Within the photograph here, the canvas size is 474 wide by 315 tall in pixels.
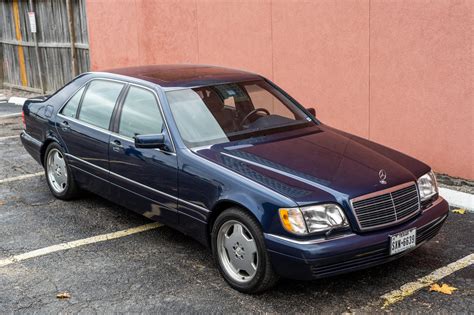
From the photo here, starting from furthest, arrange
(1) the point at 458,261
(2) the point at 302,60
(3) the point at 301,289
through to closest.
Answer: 1. (2) the point at 302,60
2. (1) the point at 458,261
3. (3) the point at 301,289

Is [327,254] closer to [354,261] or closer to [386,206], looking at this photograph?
[354,261]

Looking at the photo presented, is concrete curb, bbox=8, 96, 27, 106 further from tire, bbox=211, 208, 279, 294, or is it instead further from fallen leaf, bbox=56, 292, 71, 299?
tire, bbox=211, 208, 279, 294

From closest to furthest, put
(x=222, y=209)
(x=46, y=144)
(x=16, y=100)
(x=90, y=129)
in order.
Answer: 1. (x=222, y=209)
2. (x=90, y=129)
3. (x=46, y=144)
4. (x=16, y=100)

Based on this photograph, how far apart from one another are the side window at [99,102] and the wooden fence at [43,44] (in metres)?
7.95

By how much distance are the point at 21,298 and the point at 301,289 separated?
209cm

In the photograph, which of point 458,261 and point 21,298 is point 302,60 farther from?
point 21,298

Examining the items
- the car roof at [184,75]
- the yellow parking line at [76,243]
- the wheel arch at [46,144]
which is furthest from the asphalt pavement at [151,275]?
the car roof at [184,75]

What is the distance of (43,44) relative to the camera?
1512 cm


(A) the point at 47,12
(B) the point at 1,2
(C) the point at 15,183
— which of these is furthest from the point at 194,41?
(B) the point at 1,2

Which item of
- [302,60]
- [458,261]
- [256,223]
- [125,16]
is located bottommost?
[458,261]

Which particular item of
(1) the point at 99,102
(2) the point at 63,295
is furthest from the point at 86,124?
(2) the point at 63,295

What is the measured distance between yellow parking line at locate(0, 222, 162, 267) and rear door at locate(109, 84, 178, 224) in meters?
0.34

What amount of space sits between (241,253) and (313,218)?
25.7 inches

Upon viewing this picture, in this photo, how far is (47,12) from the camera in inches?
583
